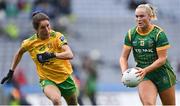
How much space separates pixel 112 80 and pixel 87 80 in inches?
76.5

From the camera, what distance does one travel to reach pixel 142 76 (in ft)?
31.4

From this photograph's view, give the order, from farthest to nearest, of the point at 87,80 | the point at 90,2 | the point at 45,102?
1. the point at 90,2
2. the point at 87,80
3. the point at 45,102

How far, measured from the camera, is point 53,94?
32.9ft

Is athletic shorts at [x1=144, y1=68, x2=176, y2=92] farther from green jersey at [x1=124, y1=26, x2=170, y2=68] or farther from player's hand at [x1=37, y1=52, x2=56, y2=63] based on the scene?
player's hand at [x1=37, y1=52, x2=56, y2=63]

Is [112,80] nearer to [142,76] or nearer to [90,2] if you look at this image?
[90,2]

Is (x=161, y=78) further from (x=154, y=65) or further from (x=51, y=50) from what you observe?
(x=51, y=50)

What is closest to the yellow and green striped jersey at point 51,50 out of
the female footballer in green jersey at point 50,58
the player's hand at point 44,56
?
the female footballer in green jersey at point 50,58

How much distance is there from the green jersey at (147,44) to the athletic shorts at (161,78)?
20cm

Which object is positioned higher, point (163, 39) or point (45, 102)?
point (163, 39)

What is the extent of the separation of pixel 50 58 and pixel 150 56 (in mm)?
1377

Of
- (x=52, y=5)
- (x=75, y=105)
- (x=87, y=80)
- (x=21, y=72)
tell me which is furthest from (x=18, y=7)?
(x=75, y=105)

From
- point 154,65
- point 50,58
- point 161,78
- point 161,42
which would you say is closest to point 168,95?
point 161,78

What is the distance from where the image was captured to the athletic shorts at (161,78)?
989cm

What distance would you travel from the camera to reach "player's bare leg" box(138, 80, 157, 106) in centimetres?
956
